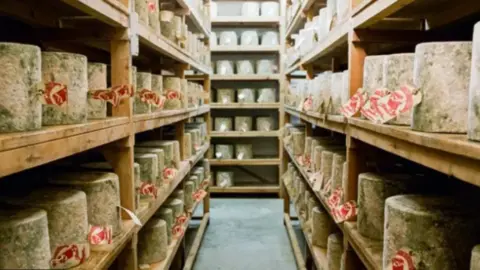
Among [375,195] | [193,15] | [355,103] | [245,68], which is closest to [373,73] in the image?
[355,103]

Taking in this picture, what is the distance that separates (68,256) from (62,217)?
0.11 m

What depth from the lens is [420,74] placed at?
3.69ft

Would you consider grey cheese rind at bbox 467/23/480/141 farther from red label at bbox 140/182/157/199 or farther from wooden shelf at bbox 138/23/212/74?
red label at bbox 140/182/157/199

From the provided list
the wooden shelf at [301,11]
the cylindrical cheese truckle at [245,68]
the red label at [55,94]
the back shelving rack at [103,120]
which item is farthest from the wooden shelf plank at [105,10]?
the cylindrical cheese truckle at [245,68]

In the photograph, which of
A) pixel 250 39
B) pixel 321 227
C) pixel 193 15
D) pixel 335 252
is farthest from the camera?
pixel 250 39

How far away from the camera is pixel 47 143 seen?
1.04m

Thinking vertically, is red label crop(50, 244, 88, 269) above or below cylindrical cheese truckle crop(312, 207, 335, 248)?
above

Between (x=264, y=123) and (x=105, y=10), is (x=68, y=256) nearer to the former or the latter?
(x=105, y=10)

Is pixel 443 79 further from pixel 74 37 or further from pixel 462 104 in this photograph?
pixel 74 37

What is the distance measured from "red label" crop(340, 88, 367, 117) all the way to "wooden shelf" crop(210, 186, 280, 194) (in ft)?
13.4

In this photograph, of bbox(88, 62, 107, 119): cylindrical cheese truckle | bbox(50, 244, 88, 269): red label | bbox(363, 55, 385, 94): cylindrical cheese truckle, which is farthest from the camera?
bbox(88, 62, 107, 119): cylindrical cheese truckle

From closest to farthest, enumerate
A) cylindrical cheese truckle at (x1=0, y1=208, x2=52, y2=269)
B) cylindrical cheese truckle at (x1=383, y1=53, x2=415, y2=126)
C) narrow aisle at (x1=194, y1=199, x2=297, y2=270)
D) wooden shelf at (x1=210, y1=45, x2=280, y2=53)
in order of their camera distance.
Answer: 1. cylindrical cheese truckle at (x1=0, y1=208, x2=52, y2=269)
2. cylindrical cheese truckle at (x1=383, y1=53, x2=415, y2=126)
3. narrow aisle at (x1=194, y1=199, x2=297, y2=270)
4. wooden shelf at (x1=210, y1=45, x2=280, y2=53)

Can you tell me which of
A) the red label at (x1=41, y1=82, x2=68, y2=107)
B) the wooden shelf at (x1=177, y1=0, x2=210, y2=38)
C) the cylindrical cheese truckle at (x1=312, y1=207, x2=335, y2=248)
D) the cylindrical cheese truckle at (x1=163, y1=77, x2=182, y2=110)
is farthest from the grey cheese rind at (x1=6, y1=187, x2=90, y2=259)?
the wooden shelf at (x1=177, y1=0, x2=210, y2=38)

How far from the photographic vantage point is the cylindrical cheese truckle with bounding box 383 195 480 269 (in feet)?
3.73
